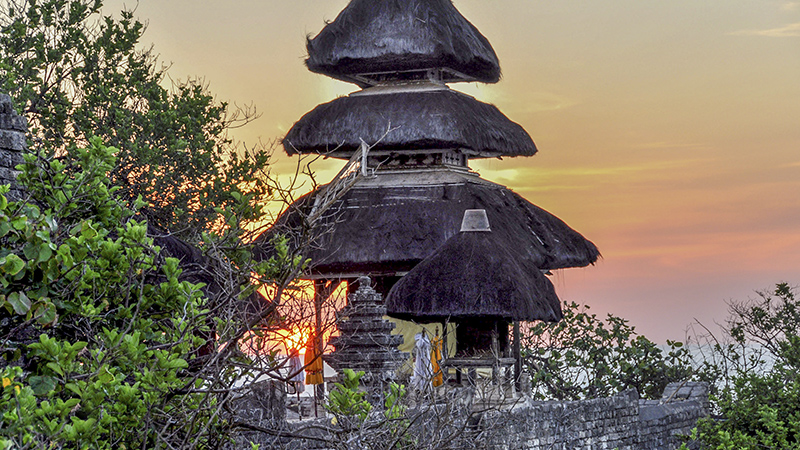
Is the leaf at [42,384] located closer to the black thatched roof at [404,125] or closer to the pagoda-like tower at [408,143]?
the pagoda-like tower at [408,143]

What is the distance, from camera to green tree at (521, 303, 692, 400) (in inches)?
697

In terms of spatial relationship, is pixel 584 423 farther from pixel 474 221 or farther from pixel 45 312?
pixel 45 312

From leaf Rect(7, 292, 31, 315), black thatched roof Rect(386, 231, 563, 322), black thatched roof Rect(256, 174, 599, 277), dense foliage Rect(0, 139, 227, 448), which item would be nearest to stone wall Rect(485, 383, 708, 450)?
black thatched roof Rect(386, 231, 563, 322)

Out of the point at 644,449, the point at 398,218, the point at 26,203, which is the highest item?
the point at 398,218

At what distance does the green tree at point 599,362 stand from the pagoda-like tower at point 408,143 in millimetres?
1321

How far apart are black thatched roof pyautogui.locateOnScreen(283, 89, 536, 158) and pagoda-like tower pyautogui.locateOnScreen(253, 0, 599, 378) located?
24 mm

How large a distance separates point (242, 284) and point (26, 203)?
4.29ft

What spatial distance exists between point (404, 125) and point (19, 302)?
12.9 meters

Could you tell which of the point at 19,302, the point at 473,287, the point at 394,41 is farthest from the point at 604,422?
the point at 19,302

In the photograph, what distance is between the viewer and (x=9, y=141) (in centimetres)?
603

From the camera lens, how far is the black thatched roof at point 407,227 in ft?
55.0

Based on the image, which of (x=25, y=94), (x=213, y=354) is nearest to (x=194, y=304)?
(x=213, y=354)

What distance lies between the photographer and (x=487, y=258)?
14.0 meters

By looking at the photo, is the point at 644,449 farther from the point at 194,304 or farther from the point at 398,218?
the point at 194,304
